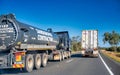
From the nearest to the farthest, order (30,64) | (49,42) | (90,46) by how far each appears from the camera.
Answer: (30,64) → (49,42) → (90,46)

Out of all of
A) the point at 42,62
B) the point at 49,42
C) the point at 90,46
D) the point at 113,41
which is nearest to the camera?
the point at 42,62

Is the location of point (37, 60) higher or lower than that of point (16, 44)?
lower

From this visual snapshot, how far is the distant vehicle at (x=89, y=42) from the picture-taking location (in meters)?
36.1

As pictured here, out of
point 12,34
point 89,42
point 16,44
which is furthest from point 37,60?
point 89,42

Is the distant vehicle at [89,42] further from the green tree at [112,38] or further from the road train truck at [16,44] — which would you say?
the green tree at [112,38]

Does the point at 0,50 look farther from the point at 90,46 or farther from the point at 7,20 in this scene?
Result: the point at 90,46

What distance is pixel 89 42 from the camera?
120 feet

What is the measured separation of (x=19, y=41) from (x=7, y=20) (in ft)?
5.03

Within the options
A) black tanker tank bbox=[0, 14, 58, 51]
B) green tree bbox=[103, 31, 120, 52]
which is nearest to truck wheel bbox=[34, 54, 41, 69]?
black tanker tank bbox=[0, 14, 58, 51]

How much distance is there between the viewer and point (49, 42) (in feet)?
75.4

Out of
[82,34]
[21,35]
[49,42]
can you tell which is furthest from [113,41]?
[21,35]

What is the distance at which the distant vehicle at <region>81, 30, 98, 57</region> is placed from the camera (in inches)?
1420

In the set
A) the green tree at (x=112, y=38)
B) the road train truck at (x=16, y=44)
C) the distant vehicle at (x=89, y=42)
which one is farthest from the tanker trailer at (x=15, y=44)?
the green tree at (x=112, y=38)

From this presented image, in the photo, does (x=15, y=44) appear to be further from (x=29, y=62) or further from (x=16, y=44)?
(x=29, y=62)
